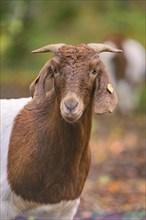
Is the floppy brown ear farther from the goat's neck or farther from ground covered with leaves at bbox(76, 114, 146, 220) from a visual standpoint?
ground covered with leaves at bbox(76, 114, 146, 220)

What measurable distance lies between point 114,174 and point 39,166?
4780mm

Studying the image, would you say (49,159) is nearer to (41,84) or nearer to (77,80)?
(41,84)

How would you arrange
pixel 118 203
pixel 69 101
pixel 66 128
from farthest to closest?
pixel 118 203 → pixel 66 128 → pixel 69 101

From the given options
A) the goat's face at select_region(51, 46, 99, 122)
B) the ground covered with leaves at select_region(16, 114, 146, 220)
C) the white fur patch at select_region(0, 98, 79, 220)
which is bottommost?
the ground covered with leaves at select_region(16, 114, 146, 220)

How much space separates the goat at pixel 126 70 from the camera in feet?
51.4

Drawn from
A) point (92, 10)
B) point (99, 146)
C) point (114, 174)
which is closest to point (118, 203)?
point (114, 174)

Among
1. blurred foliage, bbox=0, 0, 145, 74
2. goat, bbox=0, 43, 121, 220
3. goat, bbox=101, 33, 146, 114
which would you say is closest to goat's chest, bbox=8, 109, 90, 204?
goat, bbox=0, 43, 121, 220

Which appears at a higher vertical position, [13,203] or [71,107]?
[71,107]

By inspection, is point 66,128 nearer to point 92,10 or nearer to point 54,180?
point 54,180

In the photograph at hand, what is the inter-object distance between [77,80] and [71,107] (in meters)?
0.27

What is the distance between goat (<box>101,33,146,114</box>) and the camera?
51.4 ft

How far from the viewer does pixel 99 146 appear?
1301 centimetres

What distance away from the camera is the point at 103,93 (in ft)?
19.9

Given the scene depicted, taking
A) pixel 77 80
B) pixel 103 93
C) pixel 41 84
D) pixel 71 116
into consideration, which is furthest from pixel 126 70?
pixel 71 116
